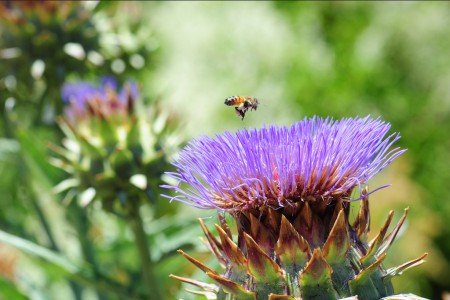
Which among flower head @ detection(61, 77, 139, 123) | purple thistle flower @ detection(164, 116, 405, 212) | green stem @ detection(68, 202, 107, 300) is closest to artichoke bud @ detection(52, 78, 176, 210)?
flower head @ detection(61, 77, 139, 123)

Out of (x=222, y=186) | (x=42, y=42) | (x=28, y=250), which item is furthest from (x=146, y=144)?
(x=222, y=186)

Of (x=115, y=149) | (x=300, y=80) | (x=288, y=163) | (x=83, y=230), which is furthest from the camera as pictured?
(x=300, y=80)

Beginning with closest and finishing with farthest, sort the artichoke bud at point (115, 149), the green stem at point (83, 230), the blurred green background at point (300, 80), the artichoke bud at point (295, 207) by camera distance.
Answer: the artichoke bud at point (295, 207) < the artichoke bud at point (115, 149) < the green stem at point (83, 230) < the blurred green background at point (300, 80)

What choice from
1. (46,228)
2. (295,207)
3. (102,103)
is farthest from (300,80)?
(295,207)

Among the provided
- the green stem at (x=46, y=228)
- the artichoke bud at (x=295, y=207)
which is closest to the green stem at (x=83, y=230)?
the green stem at (x=46, y=228)

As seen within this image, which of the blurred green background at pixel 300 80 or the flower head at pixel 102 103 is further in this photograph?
the blurred green background at pixel 300 80

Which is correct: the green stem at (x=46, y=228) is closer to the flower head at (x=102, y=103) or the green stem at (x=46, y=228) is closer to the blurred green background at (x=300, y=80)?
the blurred green background at (x=300, y=80)

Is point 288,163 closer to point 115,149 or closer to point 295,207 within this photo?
point 295,207
